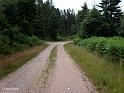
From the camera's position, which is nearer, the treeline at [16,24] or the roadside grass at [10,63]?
the roadside grass at [10,63]

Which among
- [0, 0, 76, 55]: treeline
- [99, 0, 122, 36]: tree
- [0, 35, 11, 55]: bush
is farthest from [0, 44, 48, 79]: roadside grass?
[99, 0, 122, 36]: tree

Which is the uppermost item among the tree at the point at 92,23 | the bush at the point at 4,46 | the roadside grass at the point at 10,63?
the tree at the point at 92,23

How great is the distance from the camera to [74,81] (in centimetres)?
1500

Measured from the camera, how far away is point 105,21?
58750mm

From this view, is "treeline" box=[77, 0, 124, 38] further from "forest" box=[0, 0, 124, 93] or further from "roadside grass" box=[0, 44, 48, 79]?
"roadside grass" box=[0, 44, 48, 79]

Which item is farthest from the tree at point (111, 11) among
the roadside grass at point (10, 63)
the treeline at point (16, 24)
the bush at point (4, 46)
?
the roadside grass at point (10, 63)

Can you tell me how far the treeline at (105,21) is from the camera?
57.9 metres

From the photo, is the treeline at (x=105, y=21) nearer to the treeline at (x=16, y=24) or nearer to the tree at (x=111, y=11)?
the tree at (x=111, y=11)

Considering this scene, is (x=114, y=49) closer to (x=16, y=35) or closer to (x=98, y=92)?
(x=98, y=92)

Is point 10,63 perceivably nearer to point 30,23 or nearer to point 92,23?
point 30,23

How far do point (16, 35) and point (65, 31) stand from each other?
114 meters

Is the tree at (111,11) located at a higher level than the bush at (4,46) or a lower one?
higher

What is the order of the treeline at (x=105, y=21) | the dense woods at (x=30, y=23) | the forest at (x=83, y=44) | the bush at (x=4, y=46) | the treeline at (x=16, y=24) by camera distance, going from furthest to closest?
→ the treeline at (x=105, y=21)
the dense woods at (x=30, y=23)
the treeline at (x=16, y=24)
the bush at (x=4, y=46)
the forest at (x=83, y=44)

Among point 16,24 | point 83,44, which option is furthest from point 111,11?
point 16,24
